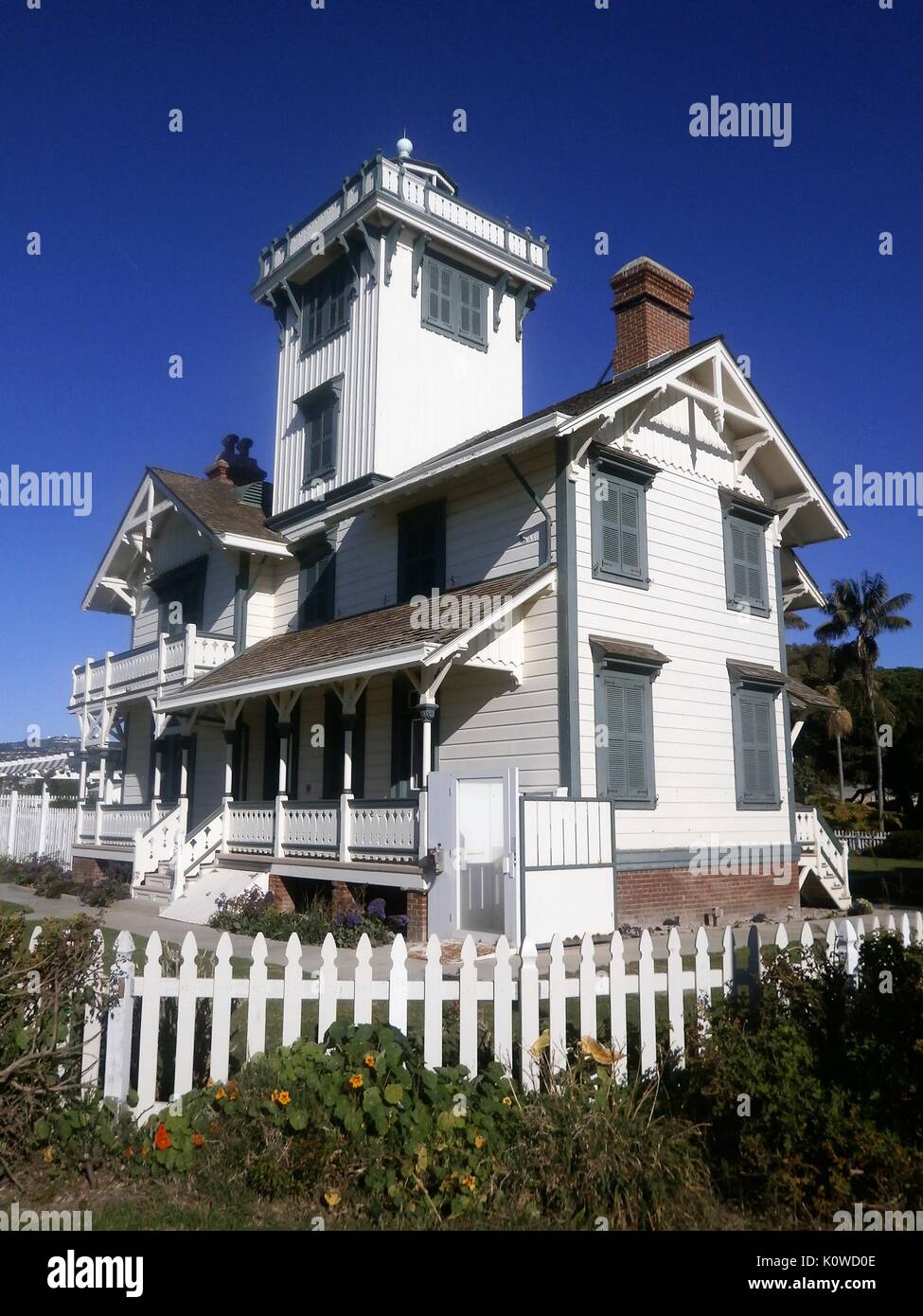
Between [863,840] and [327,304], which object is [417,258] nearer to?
[327,304]

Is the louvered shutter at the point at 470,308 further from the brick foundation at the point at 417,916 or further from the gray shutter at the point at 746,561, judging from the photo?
the brick foundation at the point at 417,916

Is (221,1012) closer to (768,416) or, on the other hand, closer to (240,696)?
(240,696)

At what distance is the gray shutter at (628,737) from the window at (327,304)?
10.2 meters

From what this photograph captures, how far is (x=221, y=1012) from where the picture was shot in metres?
5.41

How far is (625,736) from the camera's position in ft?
47.9

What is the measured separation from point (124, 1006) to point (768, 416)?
15.4 m

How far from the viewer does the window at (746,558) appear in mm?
17531

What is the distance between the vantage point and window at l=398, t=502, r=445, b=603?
16.4 meters

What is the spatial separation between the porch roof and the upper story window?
12.3ft

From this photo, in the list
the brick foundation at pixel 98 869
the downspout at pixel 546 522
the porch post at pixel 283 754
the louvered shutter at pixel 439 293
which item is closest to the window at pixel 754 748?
the downspout at pixel 546 522

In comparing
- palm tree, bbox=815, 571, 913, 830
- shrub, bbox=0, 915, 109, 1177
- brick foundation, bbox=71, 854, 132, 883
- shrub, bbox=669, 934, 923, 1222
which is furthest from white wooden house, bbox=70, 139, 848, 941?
palm tree, bbox=815, 571, 913, 830

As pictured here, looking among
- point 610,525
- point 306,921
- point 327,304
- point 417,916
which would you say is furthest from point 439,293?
point 417,916
